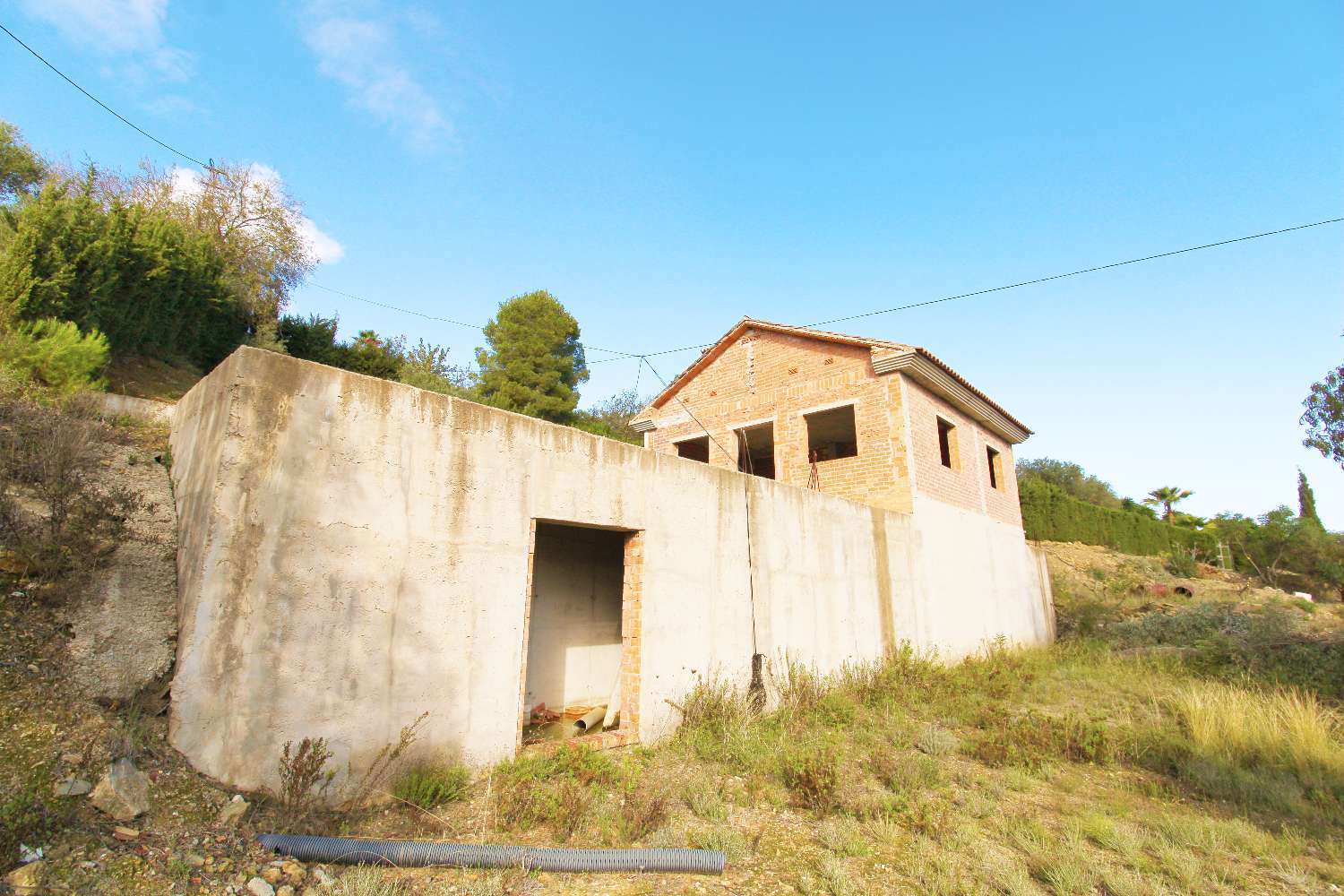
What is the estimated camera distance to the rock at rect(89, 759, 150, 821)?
2.89m

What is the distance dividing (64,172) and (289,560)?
80.1ft

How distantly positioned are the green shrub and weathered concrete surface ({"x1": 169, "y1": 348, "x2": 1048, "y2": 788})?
0.16 m

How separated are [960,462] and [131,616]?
13.1 metres

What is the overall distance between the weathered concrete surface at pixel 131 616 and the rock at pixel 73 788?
0.63 meters

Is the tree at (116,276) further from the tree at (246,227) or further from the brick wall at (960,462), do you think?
the brick wall at (960,462)

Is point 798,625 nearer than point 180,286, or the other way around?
point 798,625

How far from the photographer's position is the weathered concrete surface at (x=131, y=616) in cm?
352

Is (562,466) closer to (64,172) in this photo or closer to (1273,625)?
(1273,625)

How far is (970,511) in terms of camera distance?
1251 centimetres

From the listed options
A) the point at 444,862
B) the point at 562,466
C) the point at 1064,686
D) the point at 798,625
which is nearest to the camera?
the point at 444,862

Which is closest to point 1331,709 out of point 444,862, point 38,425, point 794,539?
point 794,539

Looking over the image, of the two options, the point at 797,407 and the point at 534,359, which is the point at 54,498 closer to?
the point at 797,407

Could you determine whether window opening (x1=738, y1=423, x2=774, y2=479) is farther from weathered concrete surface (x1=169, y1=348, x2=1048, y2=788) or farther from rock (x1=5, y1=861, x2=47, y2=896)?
rock (x1=5, y1=861, x2=47, y2=896)

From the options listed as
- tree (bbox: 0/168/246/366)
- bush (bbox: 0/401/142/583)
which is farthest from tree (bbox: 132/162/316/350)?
bush (bbox: 0/401/142/583)
